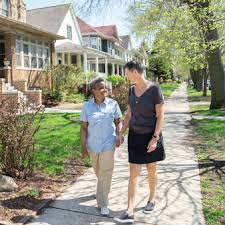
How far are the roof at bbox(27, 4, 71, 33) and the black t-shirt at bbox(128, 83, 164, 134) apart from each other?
32.5m

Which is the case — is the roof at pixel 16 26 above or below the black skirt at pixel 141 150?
above

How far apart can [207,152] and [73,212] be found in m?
4.48

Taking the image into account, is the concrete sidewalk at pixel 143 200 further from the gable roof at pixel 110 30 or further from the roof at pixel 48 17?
the gable roof at pixel 110 30

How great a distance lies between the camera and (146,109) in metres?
4.43

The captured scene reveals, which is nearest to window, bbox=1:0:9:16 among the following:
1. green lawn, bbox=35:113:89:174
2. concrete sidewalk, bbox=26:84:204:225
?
green lawn, bbox=35:113:89:174

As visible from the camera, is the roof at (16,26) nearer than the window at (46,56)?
Yes

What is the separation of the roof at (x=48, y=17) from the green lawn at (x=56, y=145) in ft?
80.9

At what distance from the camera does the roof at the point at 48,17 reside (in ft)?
119

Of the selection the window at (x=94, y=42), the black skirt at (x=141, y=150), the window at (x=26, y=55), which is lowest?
the black skirt at (x=141, y=150)

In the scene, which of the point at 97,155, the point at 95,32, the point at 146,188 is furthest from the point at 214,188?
the point at 95,32

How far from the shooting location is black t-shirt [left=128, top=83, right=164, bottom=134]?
443cm

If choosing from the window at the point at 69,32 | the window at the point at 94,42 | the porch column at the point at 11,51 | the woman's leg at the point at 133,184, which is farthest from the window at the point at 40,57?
the window at the point at 94,42

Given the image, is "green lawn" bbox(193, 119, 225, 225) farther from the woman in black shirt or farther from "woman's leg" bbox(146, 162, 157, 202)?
the woman in black shirt

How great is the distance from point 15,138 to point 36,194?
933mm
